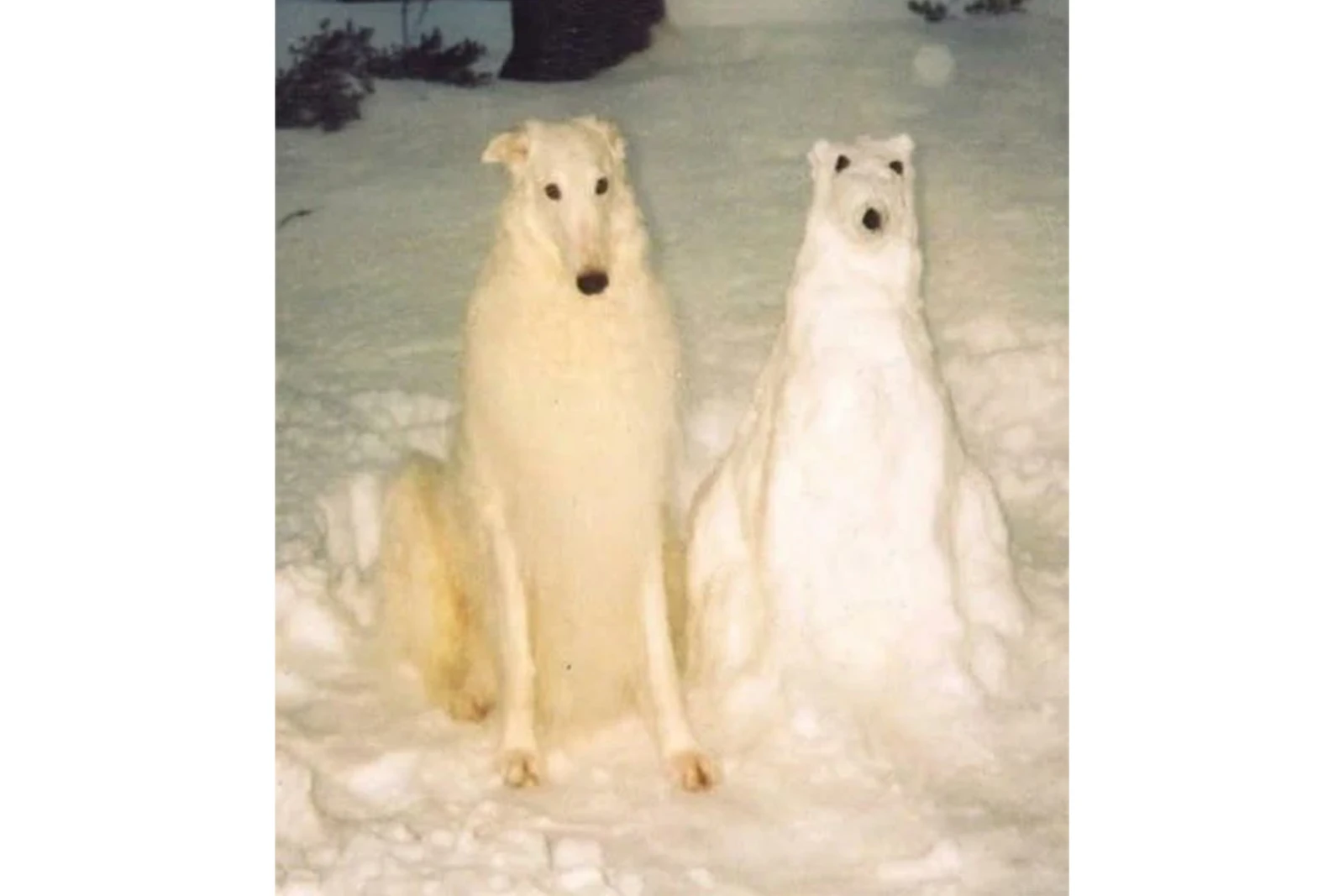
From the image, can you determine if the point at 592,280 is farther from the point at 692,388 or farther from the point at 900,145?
the point at 900,145

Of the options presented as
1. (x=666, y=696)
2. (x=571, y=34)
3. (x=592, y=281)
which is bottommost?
(x=666, y=696)

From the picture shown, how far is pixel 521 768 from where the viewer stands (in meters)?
3.41

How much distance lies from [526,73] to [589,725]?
1329 millimetres

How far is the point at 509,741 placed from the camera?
345cm

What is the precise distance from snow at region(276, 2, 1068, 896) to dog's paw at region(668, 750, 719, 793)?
30 mm

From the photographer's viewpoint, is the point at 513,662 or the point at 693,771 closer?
the point at 693,771

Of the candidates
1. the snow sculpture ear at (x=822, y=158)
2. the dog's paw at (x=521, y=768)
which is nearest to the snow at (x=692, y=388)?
the dog's paw at (x=521, y=768)

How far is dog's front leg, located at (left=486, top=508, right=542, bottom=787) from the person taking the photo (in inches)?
135

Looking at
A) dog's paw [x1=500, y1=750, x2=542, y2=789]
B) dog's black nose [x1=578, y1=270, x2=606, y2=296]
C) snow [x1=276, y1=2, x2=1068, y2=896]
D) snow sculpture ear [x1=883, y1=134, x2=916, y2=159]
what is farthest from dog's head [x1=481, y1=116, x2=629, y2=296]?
dog's paw [x1=500, y1=750, x2=542, y2=789]

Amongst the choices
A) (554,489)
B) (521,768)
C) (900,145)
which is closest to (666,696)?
(521,768)

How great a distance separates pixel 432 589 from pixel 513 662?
0.92ft

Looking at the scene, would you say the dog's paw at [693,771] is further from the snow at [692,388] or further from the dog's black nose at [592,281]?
the dog's black nose at [592,281]
